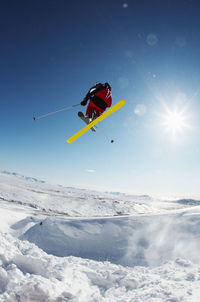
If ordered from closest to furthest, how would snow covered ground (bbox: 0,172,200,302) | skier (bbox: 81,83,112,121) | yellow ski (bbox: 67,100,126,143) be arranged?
snow covered ground (bbox: 0,172,200,302), skier (bbox: 81,83,112,121), yellow ski (bbox: 67,100,126,143)

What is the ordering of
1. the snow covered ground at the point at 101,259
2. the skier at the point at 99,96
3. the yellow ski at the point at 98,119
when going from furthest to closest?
the yellow ski at the point at 98,119, the skier at the point at 99,96, the snow covered ground at the point at 101,259

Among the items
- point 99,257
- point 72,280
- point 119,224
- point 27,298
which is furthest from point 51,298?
point 119,224

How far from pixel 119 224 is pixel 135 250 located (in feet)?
4.46

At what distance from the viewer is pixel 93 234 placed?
612cm

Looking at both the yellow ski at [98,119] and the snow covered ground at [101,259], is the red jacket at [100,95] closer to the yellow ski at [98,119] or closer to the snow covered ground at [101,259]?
the yellow ski at [98,119]

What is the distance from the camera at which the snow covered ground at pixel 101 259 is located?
2.87 metres

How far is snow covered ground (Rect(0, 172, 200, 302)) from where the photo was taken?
9.42ft

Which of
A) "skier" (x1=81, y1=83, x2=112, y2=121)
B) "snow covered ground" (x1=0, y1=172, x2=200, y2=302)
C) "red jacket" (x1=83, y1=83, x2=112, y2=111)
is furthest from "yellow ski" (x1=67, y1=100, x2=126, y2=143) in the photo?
"snow covered ground" (x1=0, y1=172, x2=200, y2=302)

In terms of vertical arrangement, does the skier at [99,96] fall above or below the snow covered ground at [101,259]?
above

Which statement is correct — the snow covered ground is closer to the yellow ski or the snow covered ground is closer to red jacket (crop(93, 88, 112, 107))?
the yellow ski

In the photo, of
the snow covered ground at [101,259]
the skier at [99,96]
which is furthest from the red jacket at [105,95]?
the snow covered ground at [101,259]

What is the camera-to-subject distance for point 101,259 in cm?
495

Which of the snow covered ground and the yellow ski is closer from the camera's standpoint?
the snow covered ground

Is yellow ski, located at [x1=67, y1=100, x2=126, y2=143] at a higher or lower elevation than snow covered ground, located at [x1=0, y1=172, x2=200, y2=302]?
higher
